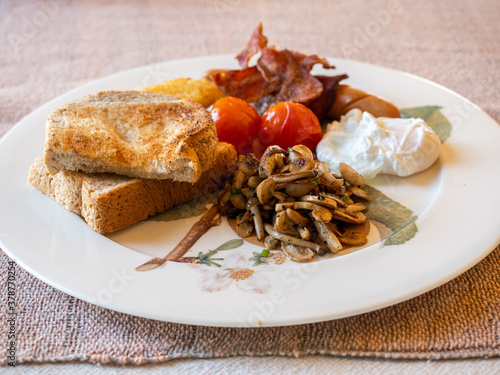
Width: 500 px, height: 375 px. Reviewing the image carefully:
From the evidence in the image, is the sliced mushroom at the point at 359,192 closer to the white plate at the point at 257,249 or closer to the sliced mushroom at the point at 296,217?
the white plate at the point at 257,249

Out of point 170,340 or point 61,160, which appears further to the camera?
point 61,160

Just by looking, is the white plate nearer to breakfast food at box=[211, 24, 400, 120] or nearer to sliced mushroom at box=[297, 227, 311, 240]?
sliced mushroom at box=[297, 227, 311, 240]

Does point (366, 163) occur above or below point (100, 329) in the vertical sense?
above

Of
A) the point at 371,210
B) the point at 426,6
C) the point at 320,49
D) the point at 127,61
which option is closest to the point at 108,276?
the point at 371,210

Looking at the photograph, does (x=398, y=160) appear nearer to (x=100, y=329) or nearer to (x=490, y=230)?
(x=490, y=230)
